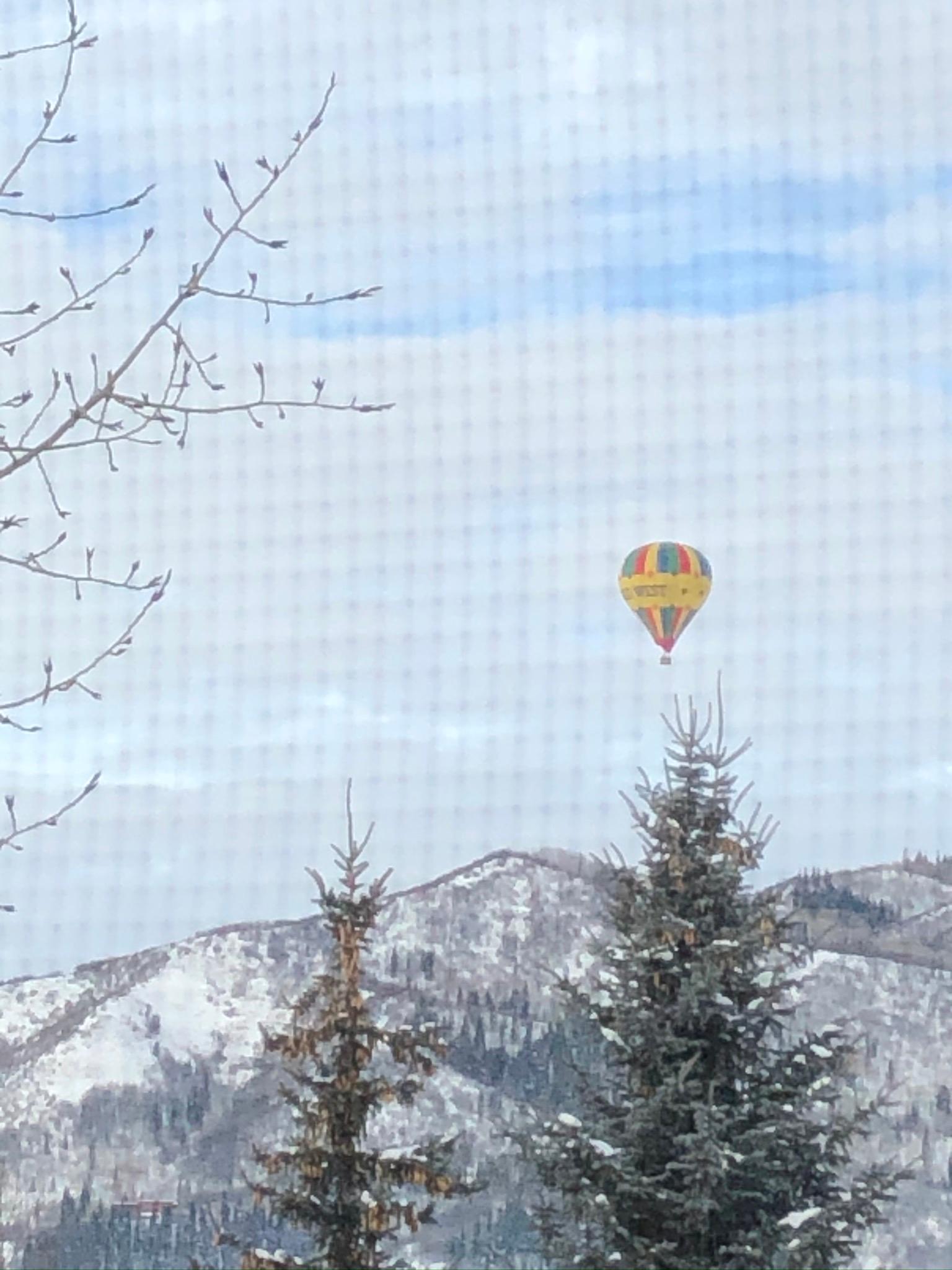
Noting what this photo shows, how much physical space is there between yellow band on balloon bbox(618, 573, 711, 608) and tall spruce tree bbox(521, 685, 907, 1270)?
25464 millimetres

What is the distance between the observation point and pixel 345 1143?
459 inches

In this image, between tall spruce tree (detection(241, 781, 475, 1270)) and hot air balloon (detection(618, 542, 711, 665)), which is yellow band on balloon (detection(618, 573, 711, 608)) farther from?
tall spruce tree (detection(241, 781, 475, 1270))

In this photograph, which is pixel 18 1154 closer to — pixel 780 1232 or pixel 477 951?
pixel 477 951

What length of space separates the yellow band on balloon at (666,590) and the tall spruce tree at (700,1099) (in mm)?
25464

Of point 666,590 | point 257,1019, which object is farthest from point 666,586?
point 257,1019

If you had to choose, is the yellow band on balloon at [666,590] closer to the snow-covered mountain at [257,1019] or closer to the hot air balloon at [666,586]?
the hot air balloon at [666,586]

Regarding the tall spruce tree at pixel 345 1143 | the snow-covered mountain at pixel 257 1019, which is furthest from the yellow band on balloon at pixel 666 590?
the tall spruce tree at pixel 345 1143

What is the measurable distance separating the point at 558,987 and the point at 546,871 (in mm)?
80244

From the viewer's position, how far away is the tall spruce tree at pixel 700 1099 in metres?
12.4

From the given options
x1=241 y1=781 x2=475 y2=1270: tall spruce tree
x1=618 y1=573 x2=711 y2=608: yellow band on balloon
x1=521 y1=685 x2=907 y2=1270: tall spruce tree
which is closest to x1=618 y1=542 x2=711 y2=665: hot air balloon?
x1=618 y1=573 x2=711 y2=608: yellow band on balloon

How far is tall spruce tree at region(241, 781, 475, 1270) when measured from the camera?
37.6ft

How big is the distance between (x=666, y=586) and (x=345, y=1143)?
27760mm

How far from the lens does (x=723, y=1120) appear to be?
1238cm

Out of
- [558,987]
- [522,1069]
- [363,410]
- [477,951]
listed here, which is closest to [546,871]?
[477,951]
